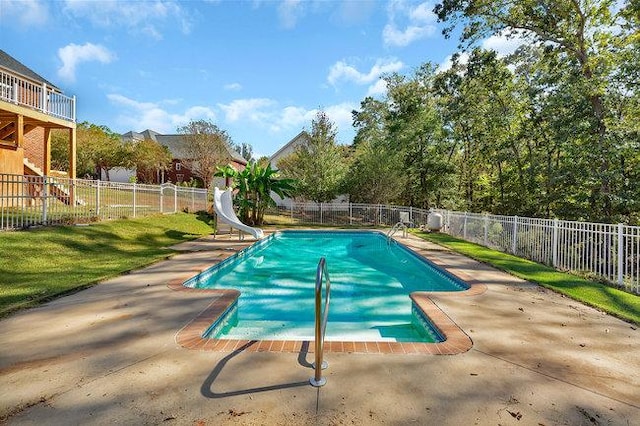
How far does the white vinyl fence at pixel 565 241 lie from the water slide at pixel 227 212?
799 centimetres

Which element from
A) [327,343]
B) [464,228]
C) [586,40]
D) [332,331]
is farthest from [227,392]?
[586,40]

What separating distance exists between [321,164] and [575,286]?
17.4 meters

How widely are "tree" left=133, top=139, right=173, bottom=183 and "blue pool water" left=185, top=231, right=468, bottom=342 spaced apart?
24.0 meters

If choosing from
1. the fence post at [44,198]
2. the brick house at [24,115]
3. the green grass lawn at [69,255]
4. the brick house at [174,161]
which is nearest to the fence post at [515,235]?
the green grass lawn at [69,255]

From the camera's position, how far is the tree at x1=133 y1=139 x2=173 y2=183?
31.3 metres

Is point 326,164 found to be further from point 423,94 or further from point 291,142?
point 291,142

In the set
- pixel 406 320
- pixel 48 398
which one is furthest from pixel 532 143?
pixel 48 398

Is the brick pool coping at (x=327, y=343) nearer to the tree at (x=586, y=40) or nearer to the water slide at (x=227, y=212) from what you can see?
the water slide at (x=227, y=212)

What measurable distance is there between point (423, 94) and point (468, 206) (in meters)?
8.23

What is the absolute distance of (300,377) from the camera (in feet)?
8.87

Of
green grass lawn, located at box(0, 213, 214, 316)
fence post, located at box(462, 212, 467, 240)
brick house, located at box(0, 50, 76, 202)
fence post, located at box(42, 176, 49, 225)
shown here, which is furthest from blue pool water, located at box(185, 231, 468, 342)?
brick house, located at box(0, 50, 76, 202)

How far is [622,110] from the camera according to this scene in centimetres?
1269

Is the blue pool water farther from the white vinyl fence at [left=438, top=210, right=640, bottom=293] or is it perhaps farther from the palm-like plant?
the palm-like plant

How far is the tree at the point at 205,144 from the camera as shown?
97.6ft
